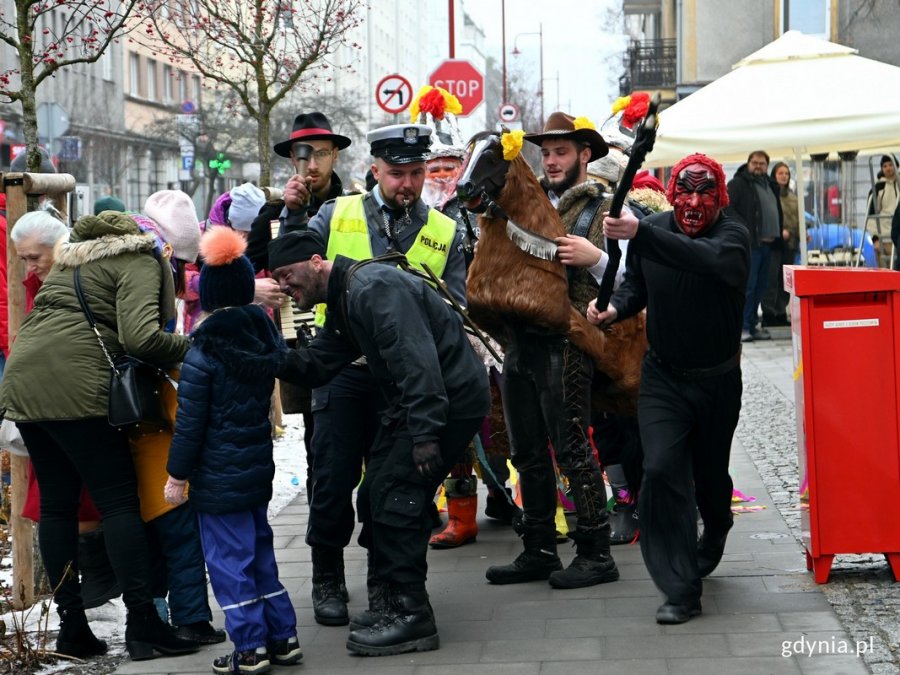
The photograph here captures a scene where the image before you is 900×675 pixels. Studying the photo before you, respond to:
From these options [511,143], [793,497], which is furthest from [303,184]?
[793,497]

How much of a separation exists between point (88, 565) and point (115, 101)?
153ft

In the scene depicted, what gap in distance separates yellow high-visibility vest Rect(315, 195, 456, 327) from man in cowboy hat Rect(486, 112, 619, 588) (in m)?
0.58

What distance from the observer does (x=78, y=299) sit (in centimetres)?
559

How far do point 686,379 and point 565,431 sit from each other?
781 mm

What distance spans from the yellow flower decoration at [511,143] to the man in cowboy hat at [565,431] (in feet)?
1.48

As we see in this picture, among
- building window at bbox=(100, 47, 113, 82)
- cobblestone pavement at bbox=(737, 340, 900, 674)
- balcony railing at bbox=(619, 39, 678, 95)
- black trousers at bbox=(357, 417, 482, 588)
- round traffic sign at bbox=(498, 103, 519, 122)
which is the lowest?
cobblestone pavement at bbox=(737, 340, 900, 674)

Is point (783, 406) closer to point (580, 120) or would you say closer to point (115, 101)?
point (580, 120)

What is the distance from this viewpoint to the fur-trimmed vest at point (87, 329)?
546cm

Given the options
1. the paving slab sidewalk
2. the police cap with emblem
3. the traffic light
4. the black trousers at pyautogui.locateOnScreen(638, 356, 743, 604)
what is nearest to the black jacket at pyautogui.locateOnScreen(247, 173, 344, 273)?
the police cap with emblem

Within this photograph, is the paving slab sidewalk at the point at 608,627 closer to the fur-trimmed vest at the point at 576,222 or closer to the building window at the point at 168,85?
the fur-trimmed vest at the point at 576,222

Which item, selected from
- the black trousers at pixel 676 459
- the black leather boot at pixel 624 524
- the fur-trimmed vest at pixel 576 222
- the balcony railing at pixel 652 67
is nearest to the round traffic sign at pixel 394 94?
the black leather boot at pixel 624 524

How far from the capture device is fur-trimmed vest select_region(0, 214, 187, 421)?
546cm

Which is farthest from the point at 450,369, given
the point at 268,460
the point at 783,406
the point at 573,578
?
the point at 783,406
